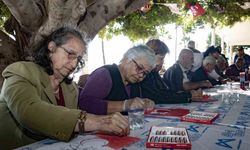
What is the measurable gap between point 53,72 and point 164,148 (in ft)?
3.20

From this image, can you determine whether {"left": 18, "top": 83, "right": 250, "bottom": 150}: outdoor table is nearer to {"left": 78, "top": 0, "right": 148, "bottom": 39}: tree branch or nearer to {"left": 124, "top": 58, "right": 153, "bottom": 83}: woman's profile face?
{"left": 124, "top": 58, "right": 153, "bottom": 83}: woman's profile face

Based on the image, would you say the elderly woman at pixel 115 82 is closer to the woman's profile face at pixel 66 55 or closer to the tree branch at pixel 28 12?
the woman's profile face at pixel 66 55

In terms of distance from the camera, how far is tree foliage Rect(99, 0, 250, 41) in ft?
29.8

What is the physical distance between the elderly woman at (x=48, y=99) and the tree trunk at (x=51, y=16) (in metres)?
1.50

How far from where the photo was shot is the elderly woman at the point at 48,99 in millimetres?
1711

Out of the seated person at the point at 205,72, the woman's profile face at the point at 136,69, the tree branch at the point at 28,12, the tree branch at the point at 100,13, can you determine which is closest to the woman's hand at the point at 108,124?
the woman's profile face at the point at 136,69

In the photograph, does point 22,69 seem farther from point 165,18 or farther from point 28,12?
point 165,18

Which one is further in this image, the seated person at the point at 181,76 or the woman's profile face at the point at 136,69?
the seated person at the point at 181,76

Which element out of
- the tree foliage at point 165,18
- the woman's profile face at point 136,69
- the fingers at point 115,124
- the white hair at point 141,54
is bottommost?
the fingers at point 115,124

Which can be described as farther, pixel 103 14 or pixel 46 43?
pixel 103 14

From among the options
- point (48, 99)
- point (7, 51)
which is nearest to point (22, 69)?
point (48, 99)

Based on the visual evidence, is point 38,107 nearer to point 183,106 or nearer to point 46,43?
point 46,43

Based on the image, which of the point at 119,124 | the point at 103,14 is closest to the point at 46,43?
the point at 119,124

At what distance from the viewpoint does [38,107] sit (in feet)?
5.63
